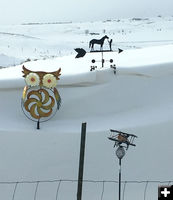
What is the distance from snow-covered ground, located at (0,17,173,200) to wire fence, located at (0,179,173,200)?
0.07ft

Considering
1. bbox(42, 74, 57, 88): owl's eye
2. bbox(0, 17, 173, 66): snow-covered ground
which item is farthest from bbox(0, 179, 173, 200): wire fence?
bbox(0, 17, 173, 66): snow-covered ground

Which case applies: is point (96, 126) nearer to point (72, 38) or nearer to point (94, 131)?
point (94, 131)

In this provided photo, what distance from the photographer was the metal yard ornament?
10.8m

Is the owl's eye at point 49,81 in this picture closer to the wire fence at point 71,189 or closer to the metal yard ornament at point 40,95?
the metal yard ornament at point 40,95

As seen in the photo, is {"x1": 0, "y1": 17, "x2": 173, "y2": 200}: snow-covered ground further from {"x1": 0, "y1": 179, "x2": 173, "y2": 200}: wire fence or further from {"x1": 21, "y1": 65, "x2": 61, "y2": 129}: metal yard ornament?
{"x1": 21, "y1": 65, "x2": 61, "y2": 129}: metal yard ornament

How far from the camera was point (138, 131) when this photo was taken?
10.9m

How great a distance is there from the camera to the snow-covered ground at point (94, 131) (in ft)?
33.3

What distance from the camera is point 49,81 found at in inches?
424

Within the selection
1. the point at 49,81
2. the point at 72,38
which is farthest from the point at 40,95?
the point at 72,38

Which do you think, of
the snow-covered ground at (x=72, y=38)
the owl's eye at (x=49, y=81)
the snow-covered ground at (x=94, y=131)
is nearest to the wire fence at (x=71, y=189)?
the snow-covered ground at (x=94, y=131)

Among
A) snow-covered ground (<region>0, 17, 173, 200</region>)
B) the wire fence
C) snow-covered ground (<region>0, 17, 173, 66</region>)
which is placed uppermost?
snow-covered ground (<region>0, 17, 173, 66</region>)

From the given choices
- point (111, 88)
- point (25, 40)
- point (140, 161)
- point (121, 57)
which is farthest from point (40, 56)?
point (140, 161)

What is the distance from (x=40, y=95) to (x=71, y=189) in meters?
2.41

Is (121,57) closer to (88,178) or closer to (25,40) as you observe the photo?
(88,178)
